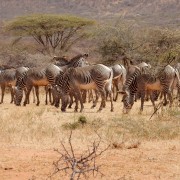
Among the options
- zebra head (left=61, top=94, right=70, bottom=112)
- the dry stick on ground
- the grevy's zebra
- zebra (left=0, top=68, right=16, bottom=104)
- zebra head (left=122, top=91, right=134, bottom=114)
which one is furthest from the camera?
zebra (left=0, top=68, right=16, bottom=104)

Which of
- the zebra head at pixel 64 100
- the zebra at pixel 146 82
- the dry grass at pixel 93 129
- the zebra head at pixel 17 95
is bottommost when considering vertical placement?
the zebra head at pixel 17 95

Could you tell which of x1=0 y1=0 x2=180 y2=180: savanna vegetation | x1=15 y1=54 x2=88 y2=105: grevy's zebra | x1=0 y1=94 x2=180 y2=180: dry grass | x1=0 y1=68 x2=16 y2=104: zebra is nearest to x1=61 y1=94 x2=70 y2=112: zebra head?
x1=0 y1=0 x2=180 y2=180: savanna vegetation

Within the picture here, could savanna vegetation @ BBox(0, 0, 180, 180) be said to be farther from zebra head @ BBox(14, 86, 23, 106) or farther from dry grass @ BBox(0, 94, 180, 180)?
zebra head @ BBox(14, 86, 23, 106)

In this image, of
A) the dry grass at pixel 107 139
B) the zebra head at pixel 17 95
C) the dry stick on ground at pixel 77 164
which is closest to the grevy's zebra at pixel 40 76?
the zebra head at pixel 17 95

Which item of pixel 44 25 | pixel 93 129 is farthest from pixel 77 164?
pixel 44 25

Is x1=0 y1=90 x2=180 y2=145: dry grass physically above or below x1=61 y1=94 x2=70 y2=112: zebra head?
above

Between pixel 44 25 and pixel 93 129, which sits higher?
pixel 44 25

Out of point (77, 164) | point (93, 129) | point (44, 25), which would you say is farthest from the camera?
point (44, 25)

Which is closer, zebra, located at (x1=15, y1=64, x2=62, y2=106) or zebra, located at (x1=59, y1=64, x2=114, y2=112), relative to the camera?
zebra, located at (x1=59, y1=64, x2=114, y2=112)

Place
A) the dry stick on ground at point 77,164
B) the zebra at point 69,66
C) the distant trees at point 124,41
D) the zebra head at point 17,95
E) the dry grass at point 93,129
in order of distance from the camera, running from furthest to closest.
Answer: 1. the distant trees at point 124,41
2. the zebra head at point 17,95
3. the zebra at point 69,66
4. the dry grass at point 93,129
5. the dry stick on ground at point 77,164

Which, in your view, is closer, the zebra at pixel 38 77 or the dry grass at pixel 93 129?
the dry grass at pixel 93 129

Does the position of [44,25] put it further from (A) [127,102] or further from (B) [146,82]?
(A) [127,102]

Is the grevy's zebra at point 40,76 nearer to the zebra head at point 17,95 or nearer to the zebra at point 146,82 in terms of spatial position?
the zebra head at point 17,95

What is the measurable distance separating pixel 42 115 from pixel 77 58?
5.87 metres
